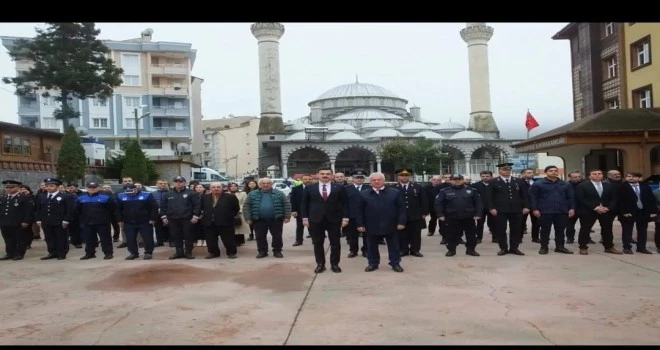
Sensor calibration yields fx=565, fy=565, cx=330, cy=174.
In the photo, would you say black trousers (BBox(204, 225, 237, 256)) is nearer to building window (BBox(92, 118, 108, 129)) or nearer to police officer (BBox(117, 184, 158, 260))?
police officer (BBox(117, 184, 158, 260))

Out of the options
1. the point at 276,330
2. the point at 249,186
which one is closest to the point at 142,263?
the point at 249,186

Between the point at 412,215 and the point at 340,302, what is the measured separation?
13.9 feet

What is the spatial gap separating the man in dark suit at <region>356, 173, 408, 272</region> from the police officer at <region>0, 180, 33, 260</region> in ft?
22.7

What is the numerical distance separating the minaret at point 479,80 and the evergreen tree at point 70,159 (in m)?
46.6

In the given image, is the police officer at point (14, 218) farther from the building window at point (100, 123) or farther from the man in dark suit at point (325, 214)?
the building window at point (100, 123)

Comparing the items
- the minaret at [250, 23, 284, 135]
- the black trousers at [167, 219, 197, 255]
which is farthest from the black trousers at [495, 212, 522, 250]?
the minaret at [250, 23, 284, 135]

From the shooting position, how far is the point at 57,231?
11234mm

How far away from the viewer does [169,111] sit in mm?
62469

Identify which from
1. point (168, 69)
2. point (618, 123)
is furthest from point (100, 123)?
point (618, 123)

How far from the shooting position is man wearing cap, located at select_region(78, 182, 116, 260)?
436 inches

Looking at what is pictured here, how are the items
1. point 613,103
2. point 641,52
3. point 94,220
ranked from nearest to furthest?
point 94,220 → point 641,52 → point 613,103

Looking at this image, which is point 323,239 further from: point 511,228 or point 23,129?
point 23,129

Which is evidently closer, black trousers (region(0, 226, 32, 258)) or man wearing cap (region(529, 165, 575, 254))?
man wearing cap (region(529, 165, 575, 254))
